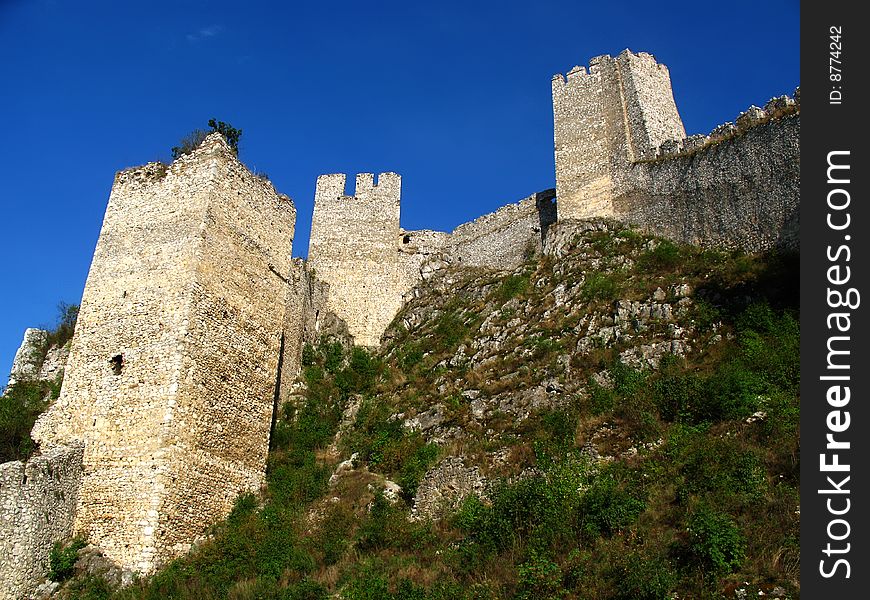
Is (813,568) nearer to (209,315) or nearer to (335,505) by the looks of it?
(335,505)

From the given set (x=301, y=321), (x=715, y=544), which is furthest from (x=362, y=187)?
(x=715, y=544)

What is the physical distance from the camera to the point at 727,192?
75.3ft

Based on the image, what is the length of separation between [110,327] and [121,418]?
8.26ft

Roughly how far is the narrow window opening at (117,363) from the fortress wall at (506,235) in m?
17.4

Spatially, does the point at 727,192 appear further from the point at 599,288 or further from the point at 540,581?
the point at 540,581

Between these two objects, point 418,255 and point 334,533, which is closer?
point 334,533

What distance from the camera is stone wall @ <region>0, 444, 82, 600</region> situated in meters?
13.5

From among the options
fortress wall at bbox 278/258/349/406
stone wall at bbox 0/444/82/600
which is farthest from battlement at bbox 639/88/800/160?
stone wall at bbox 0/444/82/600

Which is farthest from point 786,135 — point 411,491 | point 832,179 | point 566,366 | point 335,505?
point 335,505

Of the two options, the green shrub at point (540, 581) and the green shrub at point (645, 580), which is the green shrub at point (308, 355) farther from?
the green shrub at point (645, 580)

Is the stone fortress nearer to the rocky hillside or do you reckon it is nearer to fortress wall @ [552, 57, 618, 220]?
fortress wall @ [552, 57, 618, 220]

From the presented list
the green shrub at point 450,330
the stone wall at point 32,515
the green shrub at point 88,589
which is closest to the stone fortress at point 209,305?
the stone wall at point 32,515

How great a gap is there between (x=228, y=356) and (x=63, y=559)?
5473mm

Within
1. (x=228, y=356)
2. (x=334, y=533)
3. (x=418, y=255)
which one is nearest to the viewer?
(x=334, y=533)
